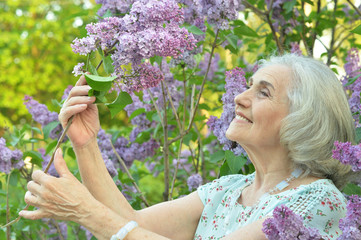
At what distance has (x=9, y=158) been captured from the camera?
2.55 metres

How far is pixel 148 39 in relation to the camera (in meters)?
1.48

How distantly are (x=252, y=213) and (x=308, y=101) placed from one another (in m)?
0.45

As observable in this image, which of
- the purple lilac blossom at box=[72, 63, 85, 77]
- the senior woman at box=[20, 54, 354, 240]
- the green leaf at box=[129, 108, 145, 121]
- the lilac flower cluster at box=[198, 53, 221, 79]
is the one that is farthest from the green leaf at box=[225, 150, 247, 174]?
the lilac flower cluster at box=[198, 53, 221, 79]

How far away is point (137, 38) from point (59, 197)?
57cm

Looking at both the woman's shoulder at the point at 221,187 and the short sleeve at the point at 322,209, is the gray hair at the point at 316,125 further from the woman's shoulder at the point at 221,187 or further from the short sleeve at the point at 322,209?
the woman's shoulder at the point at 221,187

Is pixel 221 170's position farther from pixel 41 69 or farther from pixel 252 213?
pixel 41 69

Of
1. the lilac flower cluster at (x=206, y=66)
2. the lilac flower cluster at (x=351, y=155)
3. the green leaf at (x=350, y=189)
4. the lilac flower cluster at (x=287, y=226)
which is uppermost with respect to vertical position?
the lilac flower cluster at (x=206, y=66)

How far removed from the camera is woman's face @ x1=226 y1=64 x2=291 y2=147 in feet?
6.48

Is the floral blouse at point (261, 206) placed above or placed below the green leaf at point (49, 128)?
below

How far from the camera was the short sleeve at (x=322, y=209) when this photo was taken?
67.7 inches

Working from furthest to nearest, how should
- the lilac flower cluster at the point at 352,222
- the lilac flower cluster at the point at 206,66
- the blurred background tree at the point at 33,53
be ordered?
the blurred background tree at the point at 33,53 → the lilac flower cluster at the point at 206,66 → the lilac flower cluster at the point at 352,222

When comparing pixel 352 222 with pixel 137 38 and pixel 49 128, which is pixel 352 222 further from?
pixel 49 128

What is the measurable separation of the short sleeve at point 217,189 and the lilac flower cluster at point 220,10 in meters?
0.65

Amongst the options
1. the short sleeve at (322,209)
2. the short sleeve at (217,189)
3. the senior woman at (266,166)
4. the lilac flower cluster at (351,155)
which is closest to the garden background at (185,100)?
the short sleeve at (217,189)
